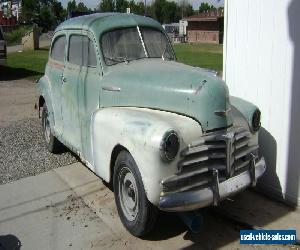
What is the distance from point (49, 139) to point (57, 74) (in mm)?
1359

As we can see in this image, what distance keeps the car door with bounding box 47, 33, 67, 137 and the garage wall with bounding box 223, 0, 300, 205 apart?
2461mm

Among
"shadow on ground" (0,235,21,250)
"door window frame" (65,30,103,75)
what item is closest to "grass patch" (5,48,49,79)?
"door window frame" (65,30,103,75)

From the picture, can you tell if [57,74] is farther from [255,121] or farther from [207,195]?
[207,195]

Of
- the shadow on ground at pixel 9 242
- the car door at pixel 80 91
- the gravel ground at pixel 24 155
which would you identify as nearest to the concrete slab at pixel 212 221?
the car door at pixel 80 91

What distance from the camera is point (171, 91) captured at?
4.40 meters

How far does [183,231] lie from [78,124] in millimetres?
2037

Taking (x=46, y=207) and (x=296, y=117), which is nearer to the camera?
(x=296, y=117)

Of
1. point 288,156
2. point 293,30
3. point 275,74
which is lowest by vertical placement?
point 288,156

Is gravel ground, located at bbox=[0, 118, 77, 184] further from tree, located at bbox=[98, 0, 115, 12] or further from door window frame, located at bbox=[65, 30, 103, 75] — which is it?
tree, located at bbox=[98, 0, 115, 12]

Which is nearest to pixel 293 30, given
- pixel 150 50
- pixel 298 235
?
pixel 150 50

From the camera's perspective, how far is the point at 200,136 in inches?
162

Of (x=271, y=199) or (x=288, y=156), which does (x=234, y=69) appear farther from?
(x=271, y=199)

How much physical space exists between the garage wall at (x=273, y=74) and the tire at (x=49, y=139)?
314 centimetres

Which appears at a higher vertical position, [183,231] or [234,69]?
[234,69]
